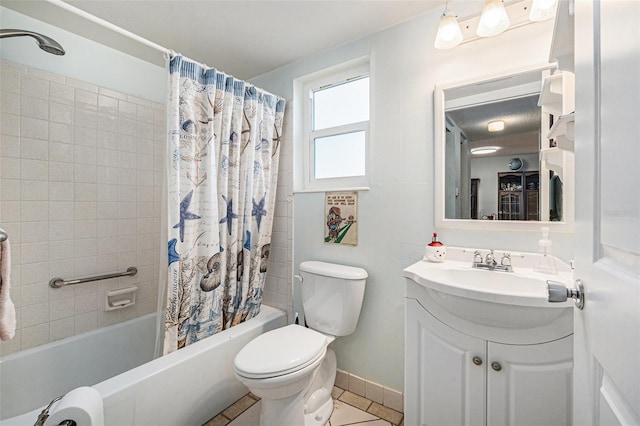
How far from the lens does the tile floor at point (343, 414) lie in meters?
1.53

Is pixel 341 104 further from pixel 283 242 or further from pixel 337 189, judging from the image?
pixel 283 242

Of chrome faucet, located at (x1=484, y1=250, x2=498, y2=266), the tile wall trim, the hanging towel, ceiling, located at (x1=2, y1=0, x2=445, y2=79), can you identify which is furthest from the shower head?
the tile wall trim

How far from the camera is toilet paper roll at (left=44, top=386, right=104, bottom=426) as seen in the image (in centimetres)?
78

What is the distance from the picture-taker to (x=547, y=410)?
0.96m

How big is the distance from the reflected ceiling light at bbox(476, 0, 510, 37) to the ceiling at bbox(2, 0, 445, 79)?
31cm

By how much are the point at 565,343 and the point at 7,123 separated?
2717 millimetres

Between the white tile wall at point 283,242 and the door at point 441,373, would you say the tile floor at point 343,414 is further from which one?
the white tile wall at point 283,242

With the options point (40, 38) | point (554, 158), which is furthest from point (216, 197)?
point (554, 158)

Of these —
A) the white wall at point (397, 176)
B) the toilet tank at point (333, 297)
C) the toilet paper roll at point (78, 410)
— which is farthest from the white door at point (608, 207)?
the toilet paper roll at point (78, 410)

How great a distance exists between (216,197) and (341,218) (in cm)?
78

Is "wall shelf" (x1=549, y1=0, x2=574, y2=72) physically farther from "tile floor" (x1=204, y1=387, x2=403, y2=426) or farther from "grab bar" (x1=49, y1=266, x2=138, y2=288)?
"grab bar" (x1=49, y1=266, x2=138, y2=288)

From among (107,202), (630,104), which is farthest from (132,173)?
(630,104)

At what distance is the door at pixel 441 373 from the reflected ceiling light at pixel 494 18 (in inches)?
49.3

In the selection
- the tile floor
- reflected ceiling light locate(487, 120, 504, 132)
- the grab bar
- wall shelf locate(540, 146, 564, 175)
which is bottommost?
the tile floor
